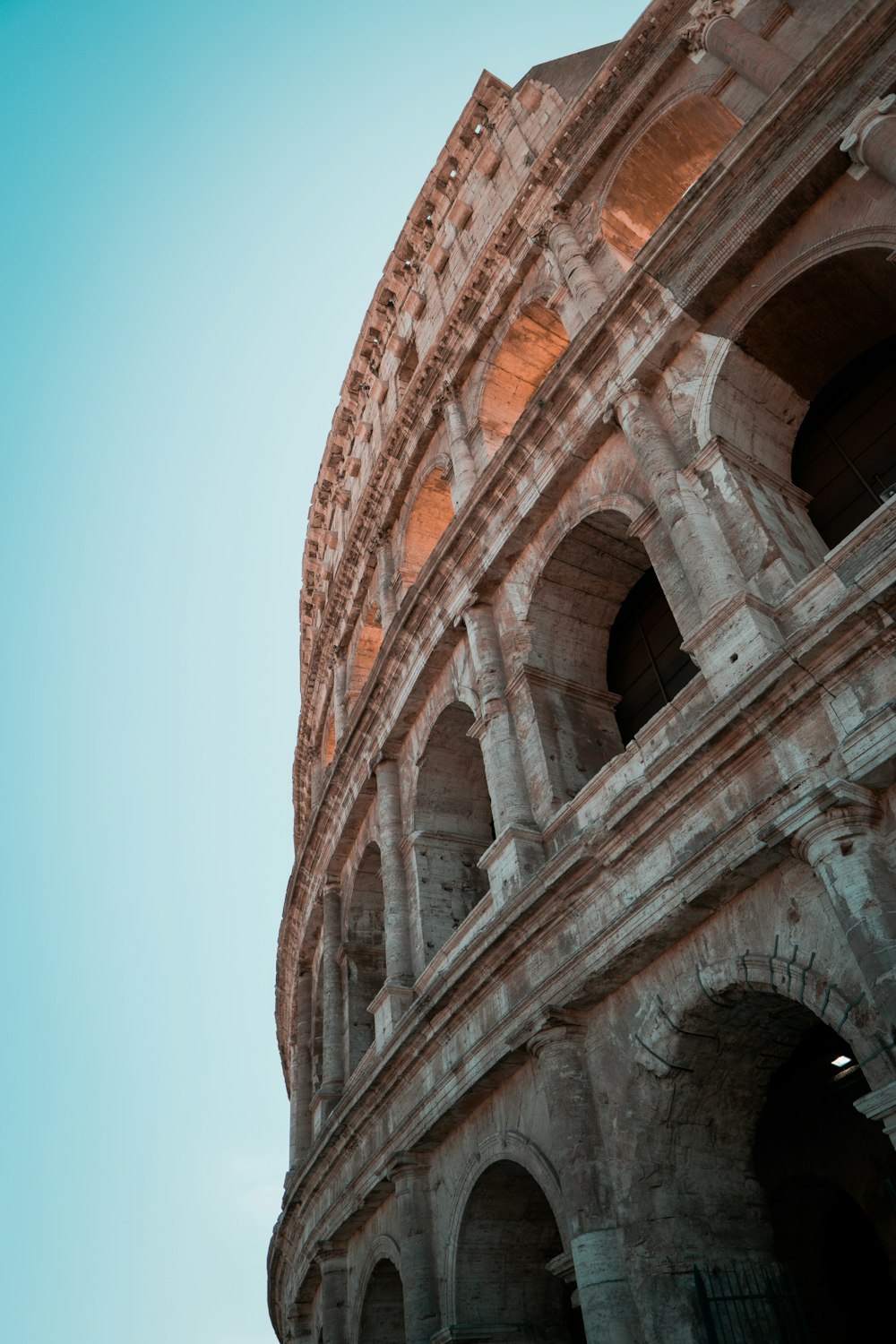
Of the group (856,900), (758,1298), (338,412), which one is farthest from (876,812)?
(338,412)

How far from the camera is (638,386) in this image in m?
8.42

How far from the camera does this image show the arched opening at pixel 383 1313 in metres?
9.44

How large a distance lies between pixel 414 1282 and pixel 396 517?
31.8 feet

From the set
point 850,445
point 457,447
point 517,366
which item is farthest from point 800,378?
point 517,366

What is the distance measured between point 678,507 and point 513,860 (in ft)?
9.84

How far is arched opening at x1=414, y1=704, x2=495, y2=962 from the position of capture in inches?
402

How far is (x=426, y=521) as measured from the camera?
14086 millimetres

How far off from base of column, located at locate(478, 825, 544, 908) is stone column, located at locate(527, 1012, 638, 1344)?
50.7 inches

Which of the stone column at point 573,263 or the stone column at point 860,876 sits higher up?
the stone column at point 573,263

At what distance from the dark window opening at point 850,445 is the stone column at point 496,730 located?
309 centimetres

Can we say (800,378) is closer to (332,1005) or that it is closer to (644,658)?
(644,658)

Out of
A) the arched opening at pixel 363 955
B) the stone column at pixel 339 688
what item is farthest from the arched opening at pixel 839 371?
the stone column at pixel 339 688

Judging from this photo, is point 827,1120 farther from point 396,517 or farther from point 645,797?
point 396,517

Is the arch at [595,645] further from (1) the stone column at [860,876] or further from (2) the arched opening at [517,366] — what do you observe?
(2) the arched opening at [517,366]
